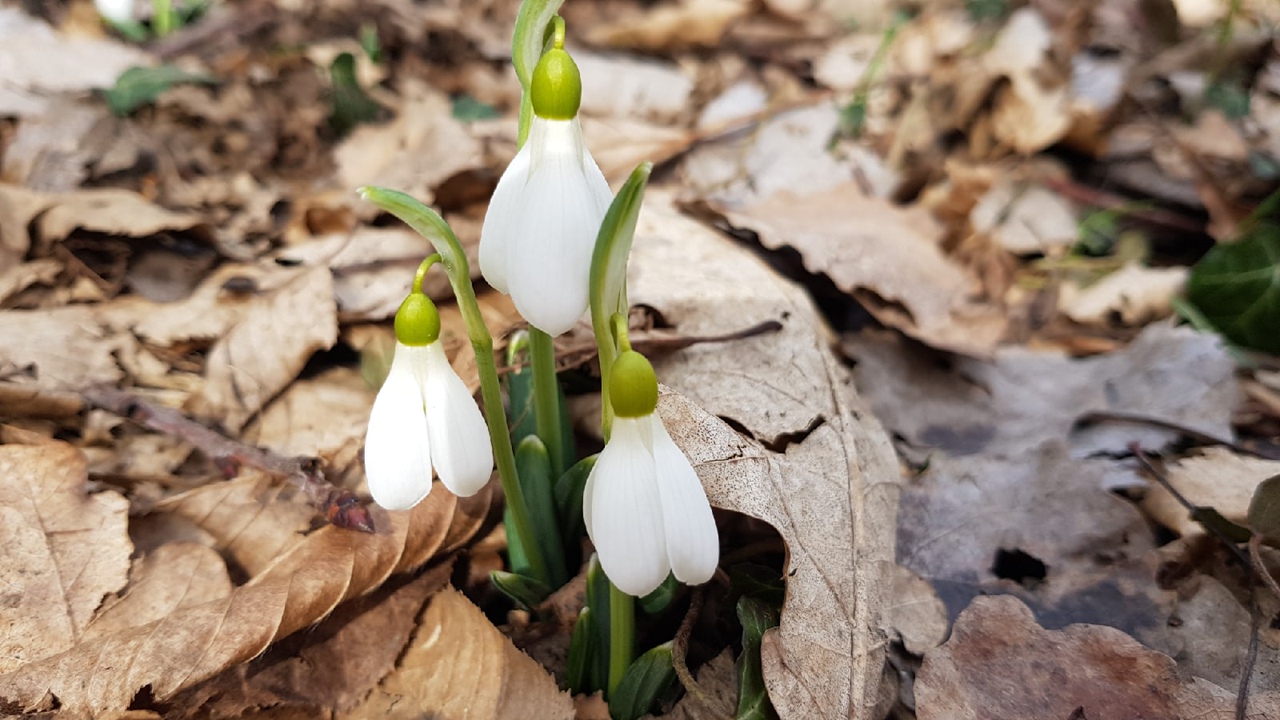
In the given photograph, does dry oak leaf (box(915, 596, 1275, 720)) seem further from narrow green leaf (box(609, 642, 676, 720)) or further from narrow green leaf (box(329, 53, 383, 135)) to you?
narrow green leaf (box(329, 53, 383, 135))

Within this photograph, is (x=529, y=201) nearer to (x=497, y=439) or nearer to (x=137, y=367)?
(x=497, y=439)

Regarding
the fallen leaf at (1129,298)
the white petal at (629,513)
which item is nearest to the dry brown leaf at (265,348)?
the white petal at (629,513)

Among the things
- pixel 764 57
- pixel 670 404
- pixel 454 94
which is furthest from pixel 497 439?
pixel 764 57

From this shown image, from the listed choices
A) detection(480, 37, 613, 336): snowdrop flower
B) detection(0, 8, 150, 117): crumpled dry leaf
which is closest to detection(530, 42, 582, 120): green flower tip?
detection(480, 37, 613, 336): snowdrop flower

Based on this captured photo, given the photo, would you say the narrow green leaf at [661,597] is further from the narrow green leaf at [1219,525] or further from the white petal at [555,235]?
the narrow green leaf at [1219,525]

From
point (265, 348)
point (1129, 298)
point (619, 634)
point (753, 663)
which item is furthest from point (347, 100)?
point (1129, 298)

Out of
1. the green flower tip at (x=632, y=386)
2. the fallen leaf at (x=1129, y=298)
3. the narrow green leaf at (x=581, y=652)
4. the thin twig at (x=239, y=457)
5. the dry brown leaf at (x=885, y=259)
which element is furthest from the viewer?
the fallen leaf at (x=1129, y=298)
